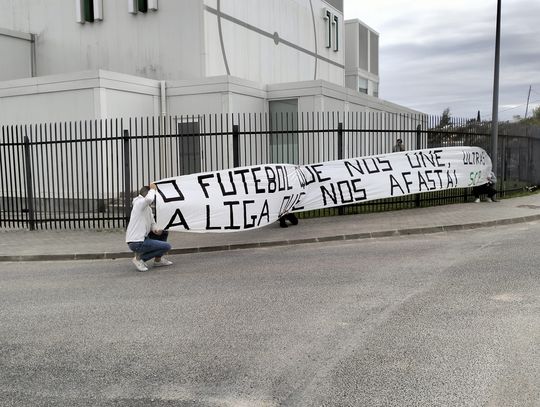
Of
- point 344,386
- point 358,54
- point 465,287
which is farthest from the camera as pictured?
point 358,54

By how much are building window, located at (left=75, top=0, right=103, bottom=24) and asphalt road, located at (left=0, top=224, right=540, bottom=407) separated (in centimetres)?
1654

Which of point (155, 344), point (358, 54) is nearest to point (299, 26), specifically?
point (358, 54)

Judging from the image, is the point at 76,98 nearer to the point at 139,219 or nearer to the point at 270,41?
the point at 139,219

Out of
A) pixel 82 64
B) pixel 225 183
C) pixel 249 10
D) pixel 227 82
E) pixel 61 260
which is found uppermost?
pixel 249 10

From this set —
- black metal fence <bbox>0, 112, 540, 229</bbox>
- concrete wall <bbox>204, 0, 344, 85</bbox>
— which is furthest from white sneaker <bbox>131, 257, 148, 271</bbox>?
concrete wall <bbox>204, 0, 344, 85</bbox>

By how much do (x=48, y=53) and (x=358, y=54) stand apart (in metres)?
27.0

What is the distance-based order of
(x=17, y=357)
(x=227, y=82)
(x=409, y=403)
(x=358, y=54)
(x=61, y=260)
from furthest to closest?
(x=358, y=54), (x=227, y=82), (x=61, y=260), (x=17, y=357), (x=409, y=403)

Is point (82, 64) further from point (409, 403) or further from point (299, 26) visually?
point (409, 403)

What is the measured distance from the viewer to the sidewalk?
10.7 meters

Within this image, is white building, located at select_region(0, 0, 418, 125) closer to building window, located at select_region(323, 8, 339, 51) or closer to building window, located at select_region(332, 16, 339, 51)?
building window, located at select_region(323, 8, 339, 51)

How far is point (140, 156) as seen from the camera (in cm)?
1777

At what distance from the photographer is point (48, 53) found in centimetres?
2388

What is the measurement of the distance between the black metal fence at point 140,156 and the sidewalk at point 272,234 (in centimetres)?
80

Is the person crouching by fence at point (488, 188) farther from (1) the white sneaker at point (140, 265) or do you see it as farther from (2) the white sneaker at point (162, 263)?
(1) the white sneaker at point (140, 265)
